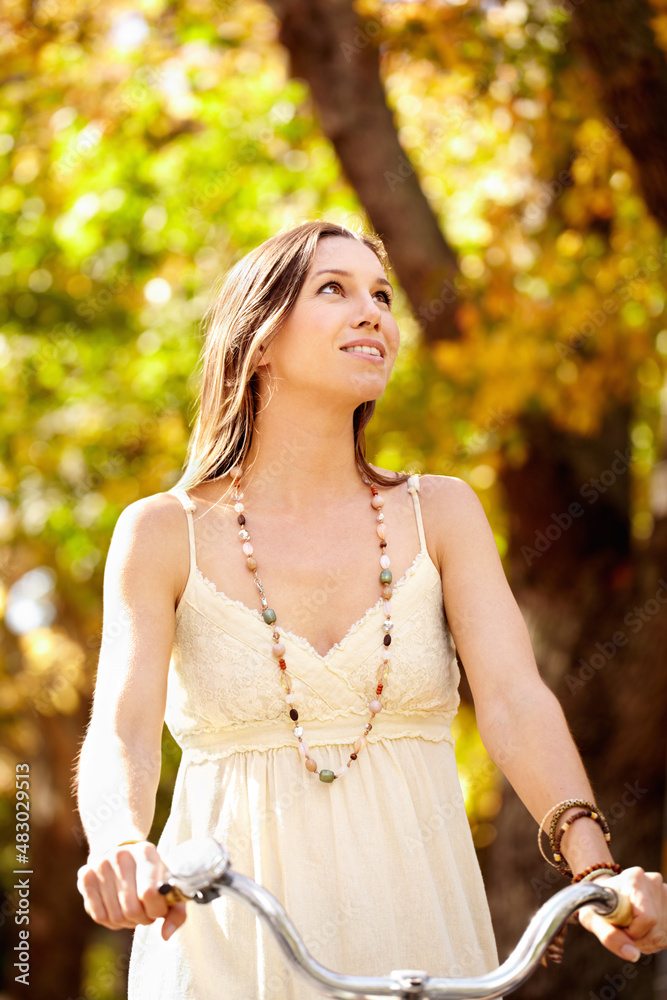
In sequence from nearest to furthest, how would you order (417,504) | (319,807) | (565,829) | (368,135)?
(565,829) → (319,807) → (417,504) → (368,135)

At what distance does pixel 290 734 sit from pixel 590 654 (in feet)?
13.6

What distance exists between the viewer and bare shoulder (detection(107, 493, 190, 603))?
2.24 meters

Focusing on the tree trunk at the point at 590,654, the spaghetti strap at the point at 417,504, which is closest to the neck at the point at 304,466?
the spaghetti strap at the point at 417,504

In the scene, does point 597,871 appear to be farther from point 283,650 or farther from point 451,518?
point 451,518

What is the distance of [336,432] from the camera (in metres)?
2.49

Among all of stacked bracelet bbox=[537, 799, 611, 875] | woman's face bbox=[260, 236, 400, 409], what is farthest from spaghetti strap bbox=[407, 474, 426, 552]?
stacked bracelet bbox=[537, 799, 611, 875]

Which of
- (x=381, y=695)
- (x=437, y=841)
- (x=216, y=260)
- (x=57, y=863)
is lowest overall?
(x=57, y=863)

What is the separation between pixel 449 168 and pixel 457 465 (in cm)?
309

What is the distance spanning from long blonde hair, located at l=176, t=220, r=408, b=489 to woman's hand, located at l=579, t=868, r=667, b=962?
1101mm

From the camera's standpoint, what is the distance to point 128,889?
161 centimetres

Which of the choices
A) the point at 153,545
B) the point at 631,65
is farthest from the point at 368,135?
the point at 153,545

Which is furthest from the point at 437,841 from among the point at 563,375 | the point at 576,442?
the point at 576,442

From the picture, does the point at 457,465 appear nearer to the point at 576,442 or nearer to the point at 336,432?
the point at 576,442

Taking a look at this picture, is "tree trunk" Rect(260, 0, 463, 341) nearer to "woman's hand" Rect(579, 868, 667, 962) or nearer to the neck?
the neck
